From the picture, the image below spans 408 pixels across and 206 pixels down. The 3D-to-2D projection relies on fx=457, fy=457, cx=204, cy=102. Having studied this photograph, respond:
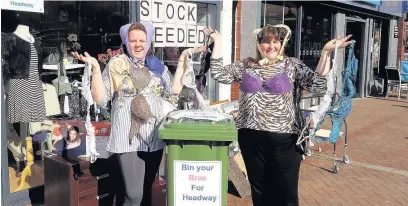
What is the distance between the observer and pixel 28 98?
4586mm

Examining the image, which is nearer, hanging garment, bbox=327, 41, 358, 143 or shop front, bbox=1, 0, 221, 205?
shop front, bbox=1, 0, 221, 205

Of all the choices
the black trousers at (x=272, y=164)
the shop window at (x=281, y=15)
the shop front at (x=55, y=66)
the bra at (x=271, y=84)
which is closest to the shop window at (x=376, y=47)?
the shop window at (x=281, y=15)

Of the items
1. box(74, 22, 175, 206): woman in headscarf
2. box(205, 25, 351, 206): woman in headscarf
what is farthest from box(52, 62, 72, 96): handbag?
box(205, 25, 351, 206): woman in headscarf

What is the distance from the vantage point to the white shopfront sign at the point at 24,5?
4117 mm

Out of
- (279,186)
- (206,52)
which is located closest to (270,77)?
(206,52)

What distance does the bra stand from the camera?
3.09m

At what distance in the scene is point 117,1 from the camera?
576 cm

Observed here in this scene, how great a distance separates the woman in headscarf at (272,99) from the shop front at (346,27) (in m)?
4.40

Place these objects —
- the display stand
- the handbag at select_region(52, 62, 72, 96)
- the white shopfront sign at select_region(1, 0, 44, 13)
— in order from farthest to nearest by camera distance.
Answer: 1. the handbag at select_region(52, 62, 72, 96)
2. the white shopfront sign at select_region(1, 0, 44, 13)
3. the display stand

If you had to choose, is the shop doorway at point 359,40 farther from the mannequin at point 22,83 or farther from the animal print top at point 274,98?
the animal print top at point 274,98

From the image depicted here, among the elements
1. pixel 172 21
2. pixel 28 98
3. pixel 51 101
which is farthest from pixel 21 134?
pixel 172 21

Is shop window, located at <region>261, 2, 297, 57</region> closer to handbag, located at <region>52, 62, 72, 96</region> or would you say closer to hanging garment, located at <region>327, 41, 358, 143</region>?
hanging garment, located at <region>327, 41, 358, 143</region>

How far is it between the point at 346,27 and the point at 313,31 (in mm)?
2423

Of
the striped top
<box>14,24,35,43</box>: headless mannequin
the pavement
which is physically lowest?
the pavement
